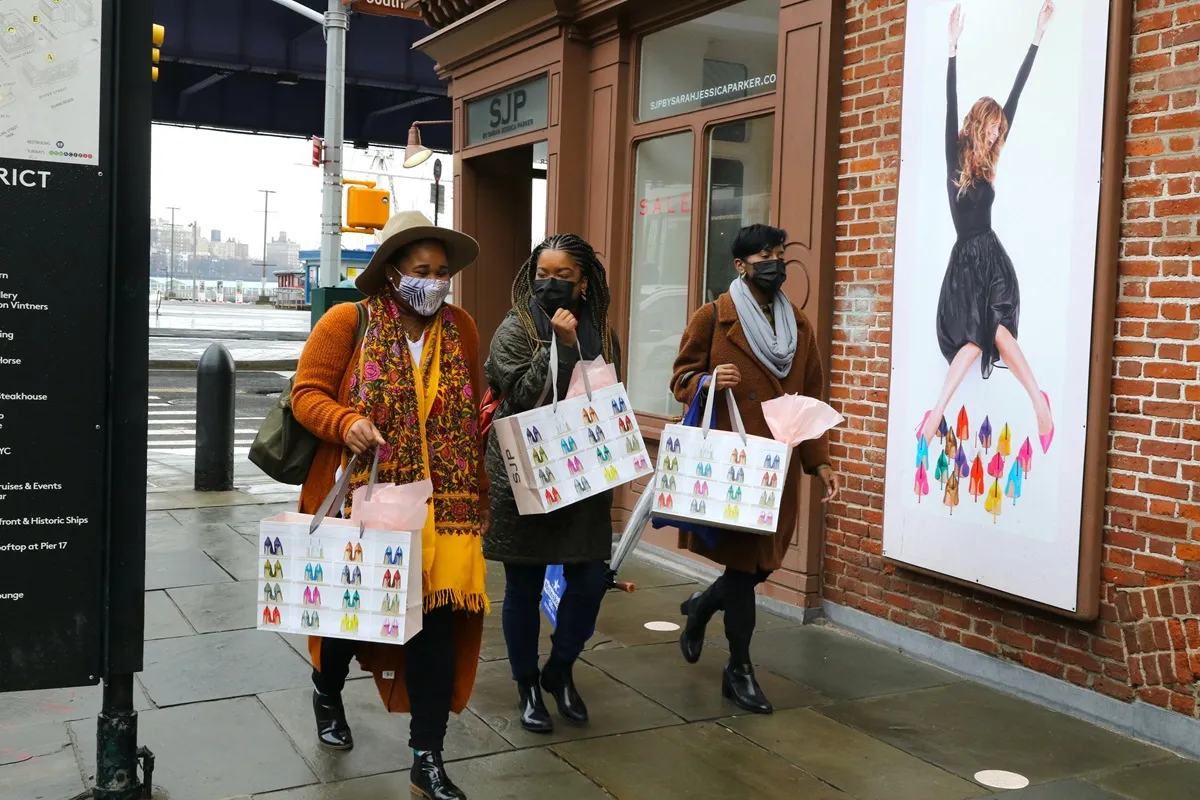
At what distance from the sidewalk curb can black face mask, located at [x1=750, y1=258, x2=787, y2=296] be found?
20.1 m

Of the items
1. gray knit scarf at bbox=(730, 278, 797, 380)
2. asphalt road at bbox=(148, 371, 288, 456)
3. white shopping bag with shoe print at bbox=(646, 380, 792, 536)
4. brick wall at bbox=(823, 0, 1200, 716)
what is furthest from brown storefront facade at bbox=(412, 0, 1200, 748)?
asphalt road at bbox=(148, 371, 288, 456)

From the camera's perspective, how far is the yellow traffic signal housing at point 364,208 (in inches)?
651

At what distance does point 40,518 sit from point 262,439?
737 mm

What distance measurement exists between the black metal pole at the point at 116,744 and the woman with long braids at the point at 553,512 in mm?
1377

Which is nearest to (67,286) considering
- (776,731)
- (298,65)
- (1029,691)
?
(776,731)

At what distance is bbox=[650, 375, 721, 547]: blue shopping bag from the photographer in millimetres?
4948

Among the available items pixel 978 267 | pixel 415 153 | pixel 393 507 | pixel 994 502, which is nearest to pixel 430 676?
pixel 393 507

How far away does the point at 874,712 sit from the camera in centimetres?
503

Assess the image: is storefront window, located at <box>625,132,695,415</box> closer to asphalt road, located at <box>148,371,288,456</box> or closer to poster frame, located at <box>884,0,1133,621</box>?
poster frame, located at <box>884,0,1133,621</box>

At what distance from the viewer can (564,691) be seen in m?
4.85

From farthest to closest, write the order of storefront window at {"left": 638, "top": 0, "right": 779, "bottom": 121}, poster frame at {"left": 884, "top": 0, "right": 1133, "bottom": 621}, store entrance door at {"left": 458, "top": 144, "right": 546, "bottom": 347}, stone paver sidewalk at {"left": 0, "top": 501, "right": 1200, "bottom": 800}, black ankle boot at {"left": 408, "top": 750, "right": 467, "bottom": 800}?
store entrance door at {"left": 458, "top": 144, "right": 546, "bottom": 347}
storefront window at {"left": 638, "top": 0, "right": 779, "bottom": 121}
poster frame at {"left": 884, "top": 0, "right": 1133, "bottom": 621}
stone paver sidewalk at {"left": 0, "top": 501, "right": 1200, "bottom": 800}
black ankle boot at {"left": 408, "top": 750, "right": 467, "bottom": 800}

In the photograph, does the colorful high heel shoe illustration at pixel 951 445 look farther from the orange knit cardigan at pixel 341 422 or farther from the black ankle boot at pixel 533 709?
the orange knit cardigan at pixel 341 422

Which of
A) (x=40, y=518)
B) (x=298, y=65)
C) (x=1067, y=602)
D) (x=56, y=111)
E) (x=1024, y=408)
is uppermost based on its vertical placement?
(x=298, y=65)

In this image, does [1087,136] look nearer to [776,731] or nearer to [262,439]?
[776,731]
